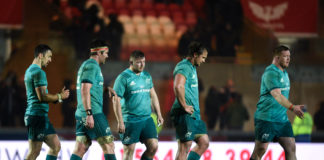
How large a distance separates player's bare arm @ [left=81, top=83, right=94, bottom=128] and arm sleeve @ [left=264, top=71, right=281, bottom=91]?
2311 mm

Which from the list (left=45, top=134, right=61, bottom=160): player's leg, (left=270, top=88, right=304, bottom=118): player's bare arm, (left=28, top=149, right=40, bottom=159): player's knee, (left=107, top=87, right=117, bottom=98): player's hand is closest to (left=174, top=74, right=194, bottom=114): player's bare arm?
(left=107, top=87, right=117, bottom=98): player's hand

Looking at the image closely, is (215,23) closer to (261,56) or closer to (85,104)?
(261,56)

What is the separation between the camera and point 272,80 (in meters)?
6.98

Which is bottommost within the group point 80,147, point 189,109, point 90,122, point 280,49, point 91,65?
point 80,147

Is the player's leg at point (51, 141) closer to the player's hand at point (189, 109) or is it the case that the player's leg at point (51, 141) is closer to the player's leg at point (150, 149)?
the player's leg at point (150, 149)

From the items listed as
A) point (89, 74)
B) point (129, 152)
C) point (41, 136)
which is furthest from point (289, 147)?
point (41, 136)

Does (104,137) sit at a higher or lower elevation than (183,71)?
lower

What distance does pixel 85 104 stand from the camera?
6.46m

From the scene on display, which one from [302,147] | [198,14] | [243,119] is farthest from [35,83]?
[198,14]

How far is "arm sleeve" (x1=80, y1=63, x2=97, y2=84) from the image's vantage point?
653cm

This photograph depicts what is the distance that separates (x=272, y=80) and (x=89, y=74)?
2.35 metres

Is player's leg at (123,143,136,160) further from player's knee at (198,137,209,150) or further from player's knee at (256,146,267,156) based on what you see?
player's knee at (256,146,267,156)

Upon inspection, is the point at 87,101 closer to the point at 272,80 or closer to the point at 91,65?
the point at 91,65

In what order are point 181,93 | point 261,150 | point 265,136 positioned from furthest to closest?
point 261,150 → point 265,136 → point 181,93
